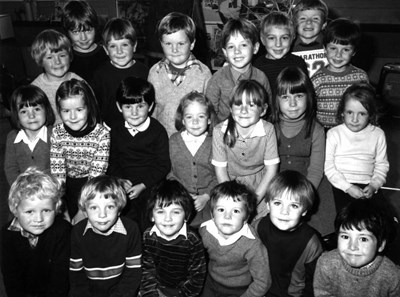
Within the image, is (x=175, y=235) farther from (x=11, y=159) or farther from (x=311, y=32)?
(x=311, y=32)

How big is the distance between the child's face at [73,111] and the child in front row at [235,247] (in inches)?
41.3

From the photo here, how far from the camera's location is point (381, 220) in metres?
1.94

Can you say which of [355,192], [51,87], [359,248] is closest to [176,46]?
[51,87]

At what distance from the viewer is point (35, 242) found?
2.17m

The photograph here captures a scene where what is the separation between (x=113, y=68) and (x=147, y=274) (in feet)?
5.29

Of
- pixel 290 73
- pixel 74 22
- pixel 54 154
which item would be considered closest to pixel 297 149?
pixel 290 73

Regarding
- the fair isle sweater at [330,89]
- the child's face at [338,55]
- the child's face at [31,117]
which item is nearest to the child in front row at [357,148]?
the fair isle sweater at [330,89]

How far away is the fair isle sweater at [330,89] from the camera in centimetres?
291

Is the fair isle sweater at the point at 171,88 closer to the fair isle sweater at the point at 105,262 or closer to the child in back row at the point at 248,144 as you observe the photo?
the child in back row at the point at 248,144

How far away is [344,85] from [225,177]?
1.10 m

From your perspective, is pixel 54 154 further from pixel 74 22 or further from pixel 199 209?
pixel 74 22

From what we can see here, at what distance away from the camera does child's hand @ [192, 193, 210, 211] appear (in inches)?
103

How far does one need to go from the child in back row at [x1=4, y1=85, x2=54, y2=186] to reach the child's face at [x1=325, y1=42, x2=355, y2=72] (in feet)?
6.61

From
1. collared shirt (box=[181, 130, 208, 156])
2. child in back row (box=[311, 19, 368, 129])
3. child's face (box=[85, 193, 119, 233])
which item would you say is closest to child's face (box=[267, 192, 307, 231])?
collared shirt (box=[181, 130, 208, 156])
